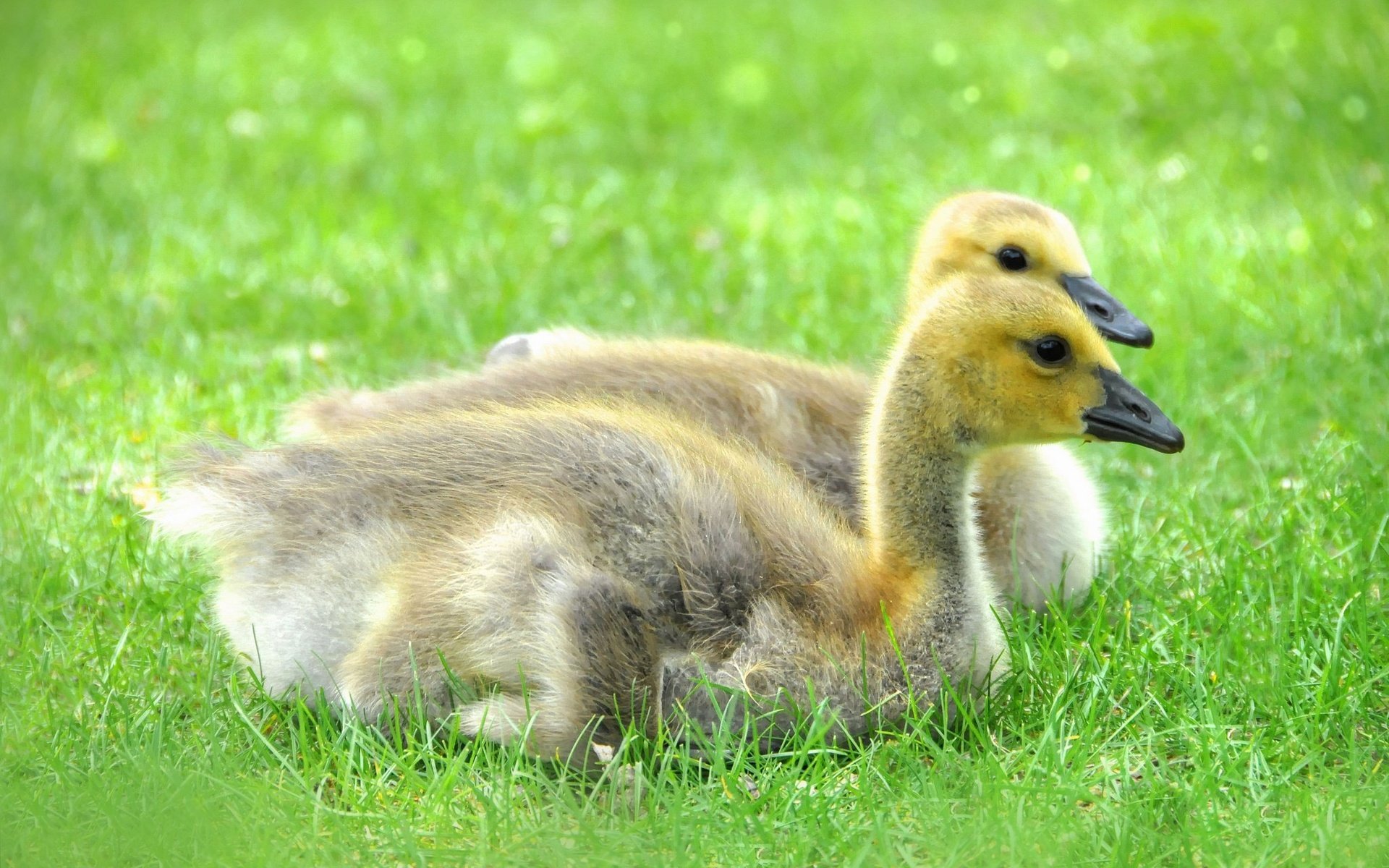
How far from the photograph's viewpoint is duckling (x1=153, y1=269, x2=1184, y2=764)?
103 inches

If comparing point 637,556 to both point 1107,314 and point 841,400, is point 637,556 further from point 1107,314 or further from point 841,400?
point 1107,314

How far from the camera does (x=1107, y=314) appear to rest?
3479 mm

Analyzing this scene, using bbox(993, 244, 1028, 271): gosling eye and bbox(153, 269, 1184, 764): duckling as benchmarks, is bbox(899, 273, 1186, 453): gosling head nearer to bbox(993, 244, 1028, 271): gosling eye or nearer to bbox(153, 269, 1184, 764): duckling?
bbox(153, 269, 1184, 764): duckling

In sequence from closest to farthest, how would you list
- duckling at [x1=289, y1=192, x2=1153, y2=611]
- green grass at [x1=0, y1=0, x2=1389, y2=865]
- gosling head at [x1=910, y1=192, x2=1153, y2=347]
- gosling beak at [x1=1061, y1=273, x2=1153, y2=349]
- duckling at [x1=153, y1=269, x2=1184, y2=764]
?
1. green grass at [x1=0, y1=0, x2=1389, y2=865]
2. duckling at [x1=153, y1=269, x2=1184, y2=764]
3. duckling at [x1=289, y1=192, x2=1153, y2=611]
4. gosling beak at [x1=1061, y1=273, x2=1153, y2=349]
5. gosling head at [x1=910, y1=192, x2=1153, y2=347]

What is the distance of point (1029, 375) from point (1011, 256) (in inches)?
36.7

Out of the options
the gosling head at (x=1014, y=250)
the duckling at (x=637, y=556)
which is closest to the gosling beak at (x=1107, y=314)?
the gosling head at (x=1014, y=250)

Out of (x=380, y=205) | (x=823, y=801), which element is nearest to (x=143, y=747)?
(x=823, y=801)

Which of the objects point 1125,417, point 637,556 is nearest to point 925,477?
point 1125,417

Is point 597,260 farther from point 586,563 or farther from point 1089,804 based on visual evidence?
point 1089,804

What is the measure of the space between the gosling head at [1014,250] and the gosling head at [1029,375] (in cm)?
73

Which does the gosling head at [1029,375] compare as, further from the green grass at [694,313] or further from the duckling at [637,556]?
the green grass at [694,313]

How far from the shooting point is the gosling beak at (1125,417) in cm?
276

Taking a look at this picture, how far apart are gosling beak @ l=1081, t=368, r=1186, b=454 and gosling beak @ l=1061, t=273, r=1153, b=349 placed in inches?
24.6

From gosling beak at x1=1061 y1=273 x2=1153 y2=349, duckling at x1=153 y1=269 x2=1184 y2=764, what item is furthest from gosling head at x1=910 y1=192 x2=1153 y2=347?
duckling at x1=153 y1=269 x2=1184 y2=764
